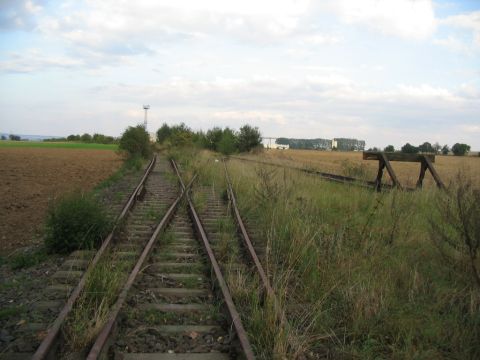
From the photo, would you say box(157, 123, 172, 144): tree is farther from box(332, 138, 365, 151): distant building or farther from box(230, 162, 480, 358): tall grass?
box(332, 138, 365, 151): distant building

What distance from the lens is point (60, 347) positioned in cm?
376

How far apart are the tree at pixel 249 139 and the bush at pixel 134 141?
17484mm

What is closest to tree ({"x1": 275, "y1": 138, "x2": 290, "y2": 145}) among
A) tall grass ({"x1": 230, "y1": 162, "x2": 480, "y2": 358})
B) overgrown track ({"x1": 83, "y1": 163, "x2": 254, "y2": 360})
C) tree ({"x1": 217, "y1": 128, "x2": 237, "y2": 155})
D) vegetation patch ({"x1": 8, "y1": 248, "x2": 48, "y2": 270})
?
tree ({"x1": 217, "y1": 128, "x2": 237, "y2": 155})

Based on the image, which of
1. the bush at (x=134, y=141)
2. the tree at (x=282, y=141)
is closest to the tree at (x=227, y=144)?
the bush at (x=134, y=141)

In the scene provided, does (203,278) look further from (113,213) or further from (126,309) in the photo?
(113,213)

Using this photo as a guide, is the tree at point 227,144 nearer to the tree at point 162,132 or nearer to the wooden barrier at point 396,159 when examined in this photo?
the tree at point 162,132

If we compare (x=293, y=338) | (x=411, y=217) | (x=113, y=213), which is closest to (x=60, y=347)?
(x=293, y=338)

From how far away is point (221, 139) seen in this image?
1831 inches

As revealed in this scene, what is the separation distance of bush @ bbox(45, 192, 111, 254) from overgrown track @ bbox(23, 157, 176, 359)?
11.6 inches

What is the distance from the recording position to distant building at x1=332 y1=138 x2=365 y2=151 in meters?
110

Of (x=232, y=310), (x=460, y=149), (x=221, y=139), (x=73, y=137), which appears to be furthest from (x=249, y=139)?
(x=73, y=137)

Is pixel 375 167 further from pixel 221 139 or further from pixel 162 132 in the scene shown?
pixel 162 132

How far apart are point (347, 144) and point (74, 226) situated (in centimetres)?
10975

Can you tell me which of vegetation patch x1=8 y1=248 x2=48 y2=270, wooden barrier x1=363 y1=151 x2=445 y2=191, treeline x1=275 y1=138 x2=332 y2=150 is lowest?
vegetation patch x1=8 y1=248 x2=48 y2=270
